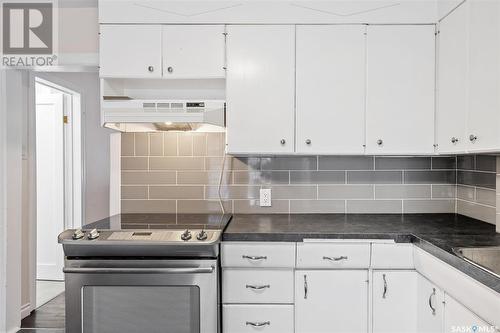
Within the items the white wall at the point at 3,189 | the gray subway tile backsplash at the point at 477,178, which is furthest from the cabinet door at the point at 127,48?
the gray subway tile backsplash at the point at 477,178

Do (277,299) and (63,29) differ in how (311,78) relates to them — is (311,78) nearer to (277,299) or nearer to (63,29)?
(277,299)

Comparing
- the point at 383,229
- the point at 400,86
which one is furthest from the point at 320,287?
the point at 400,86

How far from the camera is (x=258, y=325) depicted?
1.96 m

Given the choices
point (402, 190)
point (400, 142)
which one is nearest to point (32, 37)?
point (400, 142)

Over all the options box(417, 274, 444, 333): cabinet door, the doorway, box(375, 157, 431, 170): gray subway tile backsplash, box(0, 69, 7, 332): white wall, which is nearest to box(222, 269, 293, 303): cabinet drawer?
box(417, 274, 444, 333): cabinet door

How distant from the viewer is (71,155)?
13.0 feet

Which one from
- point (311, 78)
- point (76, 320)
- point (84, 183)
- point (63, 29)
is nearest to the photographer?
point (76, 320)

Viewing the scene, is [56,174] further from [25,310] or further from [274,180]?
[274,180]

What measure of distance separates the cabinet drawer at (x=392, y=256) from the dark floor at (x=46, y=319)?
2.36 meters

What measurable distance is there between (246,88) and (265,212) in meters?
0.87

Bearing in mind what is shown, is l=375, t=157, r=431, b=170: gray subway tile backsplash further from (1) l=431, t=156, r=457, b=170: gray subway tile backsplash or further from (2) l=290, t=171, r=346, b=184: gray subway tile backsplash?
(2) l=290, t=171, r=346, b=184: gray subway tile backsplash

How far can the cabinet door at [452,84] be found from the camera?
1.94 meters

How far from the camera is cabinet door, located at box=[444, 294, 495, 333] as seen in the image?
138 cm

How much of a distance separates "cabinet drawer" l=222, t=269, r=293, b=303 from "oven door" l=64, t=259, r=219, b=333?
0.10 metres
